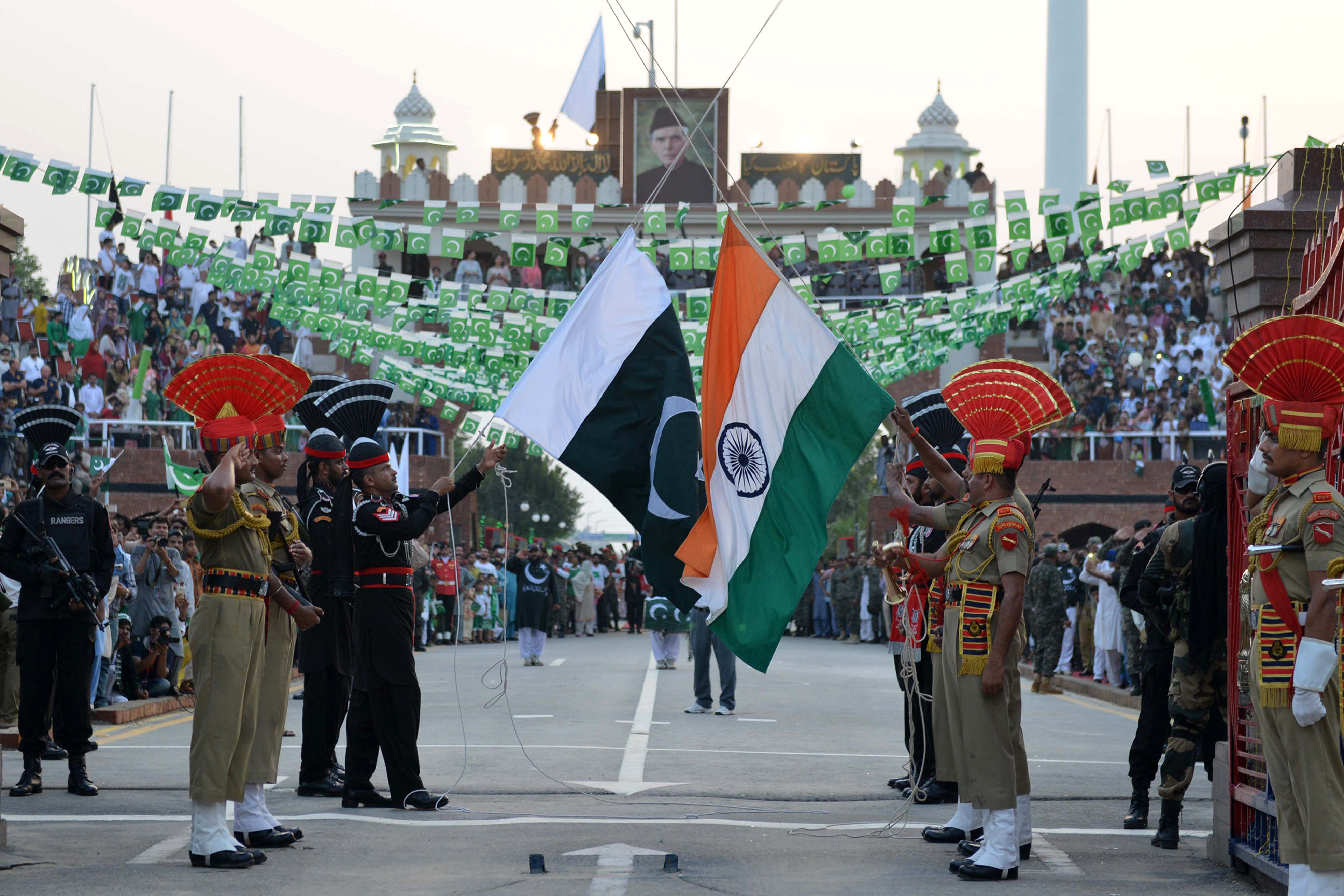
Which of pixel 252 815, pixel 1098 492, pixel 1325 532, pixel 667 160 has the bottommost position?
pixel 252 815

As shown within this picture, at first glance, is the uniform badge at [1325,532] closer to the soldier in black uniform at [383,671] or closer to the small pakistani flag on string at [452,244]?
the soldier in black uniform at [383,671]

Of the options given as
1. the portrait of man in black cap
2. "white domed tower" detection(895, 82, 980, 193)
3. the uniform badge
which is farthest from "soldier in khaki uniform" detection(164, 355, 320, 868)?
"white domed tower" detection(895, 82, 980, 193)

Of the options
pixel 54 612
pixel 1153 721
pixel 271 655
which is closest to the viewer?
pixel 271 655

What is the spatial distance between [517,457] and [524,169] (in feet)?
69.2

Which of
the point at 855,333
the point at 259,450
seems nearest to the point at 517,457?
the point at 855,333

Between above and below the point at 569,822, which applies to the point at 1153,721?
above

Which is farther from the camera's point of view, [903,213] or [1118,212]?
[903,213]

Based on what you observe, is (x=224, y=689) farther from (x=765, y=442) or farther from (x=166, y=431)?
(x=166, y=431)

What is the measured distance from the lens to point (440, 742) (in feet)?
42.5

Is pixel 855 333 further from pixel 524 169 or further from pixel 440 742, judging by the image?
pixel 524 169

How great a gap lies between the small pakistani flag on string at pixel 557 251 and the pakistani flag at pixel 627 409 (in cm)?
1414

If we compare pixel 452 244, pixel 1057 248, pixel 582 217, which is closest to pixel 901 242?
pixel 1057 248

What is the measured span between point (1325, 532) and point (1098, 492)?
3509 cm

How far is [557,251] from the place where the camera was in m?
23.4
